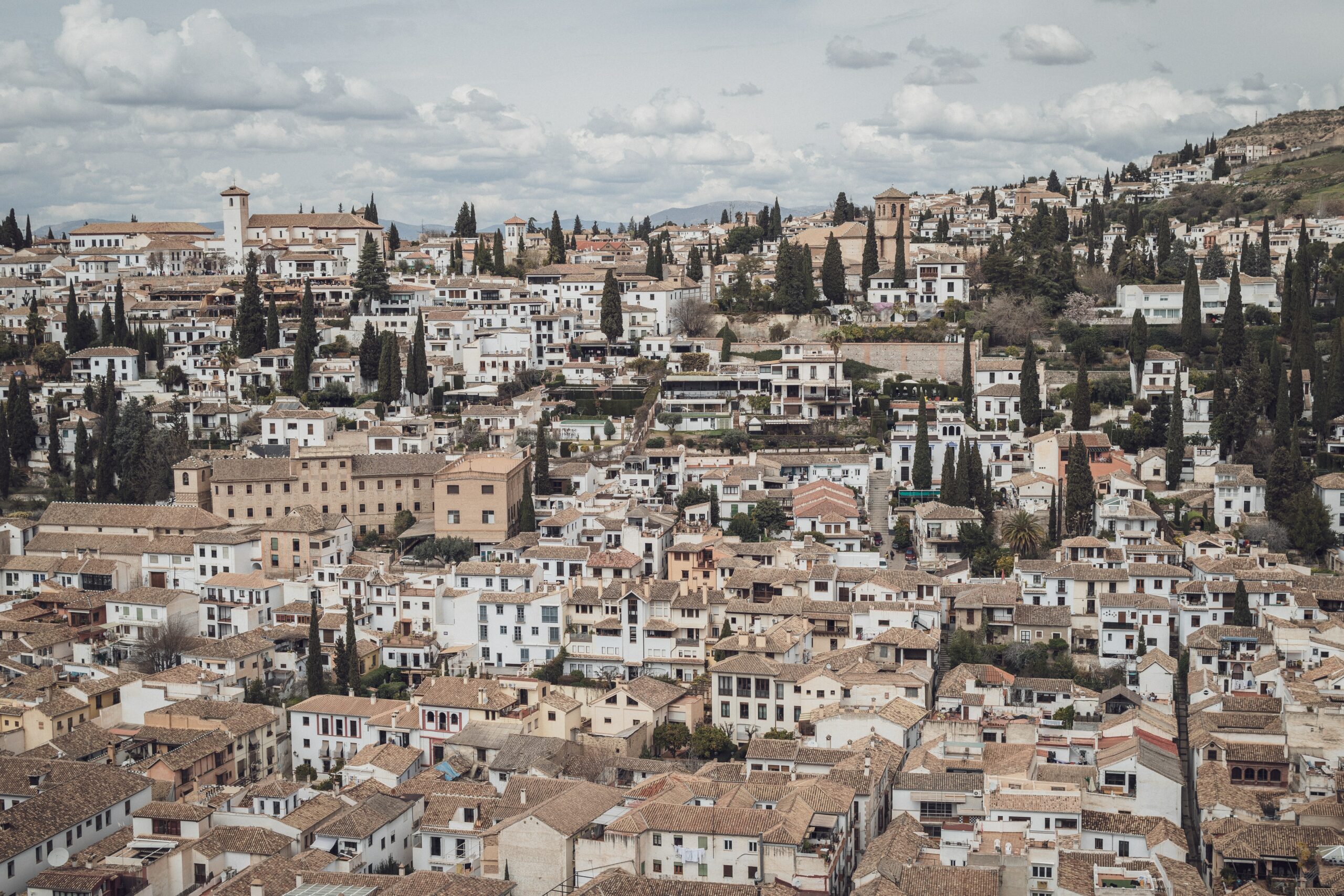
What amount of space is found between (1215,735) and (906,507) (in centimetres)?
1461

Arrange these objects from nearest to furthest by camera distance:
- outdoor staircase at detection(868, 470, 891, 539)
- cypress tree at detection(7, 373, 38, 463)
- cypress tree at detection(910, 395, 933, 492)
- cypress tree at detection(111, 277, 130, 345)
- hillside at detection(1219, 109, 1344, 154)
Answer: outdoor staircase at detection(868, 470, 891, 539)
cypress tree at detection(910, 395, 933, 492)
cypress tree at detection(7, 373, 38, 463)
cypress tree at detection(111, 277, 130, 345)
hillside at detection(1219, 109, 1344, 154)

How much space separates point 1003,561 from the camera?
38219 millimetres

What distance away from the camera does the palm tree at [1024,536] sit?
3844 cm

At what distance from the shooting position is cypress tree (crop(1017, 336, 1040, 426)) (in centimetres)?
4594

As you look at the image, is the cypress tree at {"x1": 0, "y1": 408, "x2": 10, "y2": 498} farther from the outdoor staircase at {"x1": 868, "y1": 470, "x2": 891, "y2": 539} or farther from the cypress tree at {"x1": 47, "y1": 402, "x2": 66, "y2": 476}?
the outdoor staircase at {"x1": 868, "y1": 470, "x2": 891, "y2": 539}

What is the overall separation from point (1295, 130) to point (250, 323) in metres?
68.3

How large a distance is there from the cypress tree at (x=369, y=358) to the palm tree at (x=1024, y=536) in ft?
76.6

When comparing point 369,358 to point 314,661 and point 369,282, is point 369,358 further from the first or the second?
point 314,661

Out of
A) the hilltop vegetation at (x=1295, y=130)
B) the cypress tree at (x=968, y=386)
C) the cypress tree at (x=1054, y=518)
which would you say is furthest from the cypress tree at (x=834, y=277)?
the hilltop vegetation at (x=1295, y=130)

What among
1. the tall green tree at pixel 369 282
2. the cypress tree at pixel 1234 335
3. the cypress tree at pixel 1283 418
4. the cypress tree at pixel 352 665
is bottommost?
the cypress tree at pixel 352 665

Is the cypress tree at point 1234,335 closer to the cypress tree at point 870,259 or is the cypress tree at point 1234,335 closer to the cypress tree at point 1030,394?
the cypress tree at point 1030,394

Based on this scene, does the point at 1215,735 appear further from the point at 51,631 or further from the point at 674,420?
the point at 51,631

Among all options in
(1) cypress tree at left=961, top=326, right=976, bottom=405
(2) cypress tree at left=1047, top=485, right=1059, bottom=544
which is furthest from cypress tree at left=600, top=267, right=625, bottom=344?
(2) cypress tree at left=1047, top=485, right=1059, bottom=544

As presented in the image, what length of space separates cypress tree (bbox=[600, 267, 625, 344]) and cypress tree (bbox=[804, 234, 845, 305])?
7.74 metres
